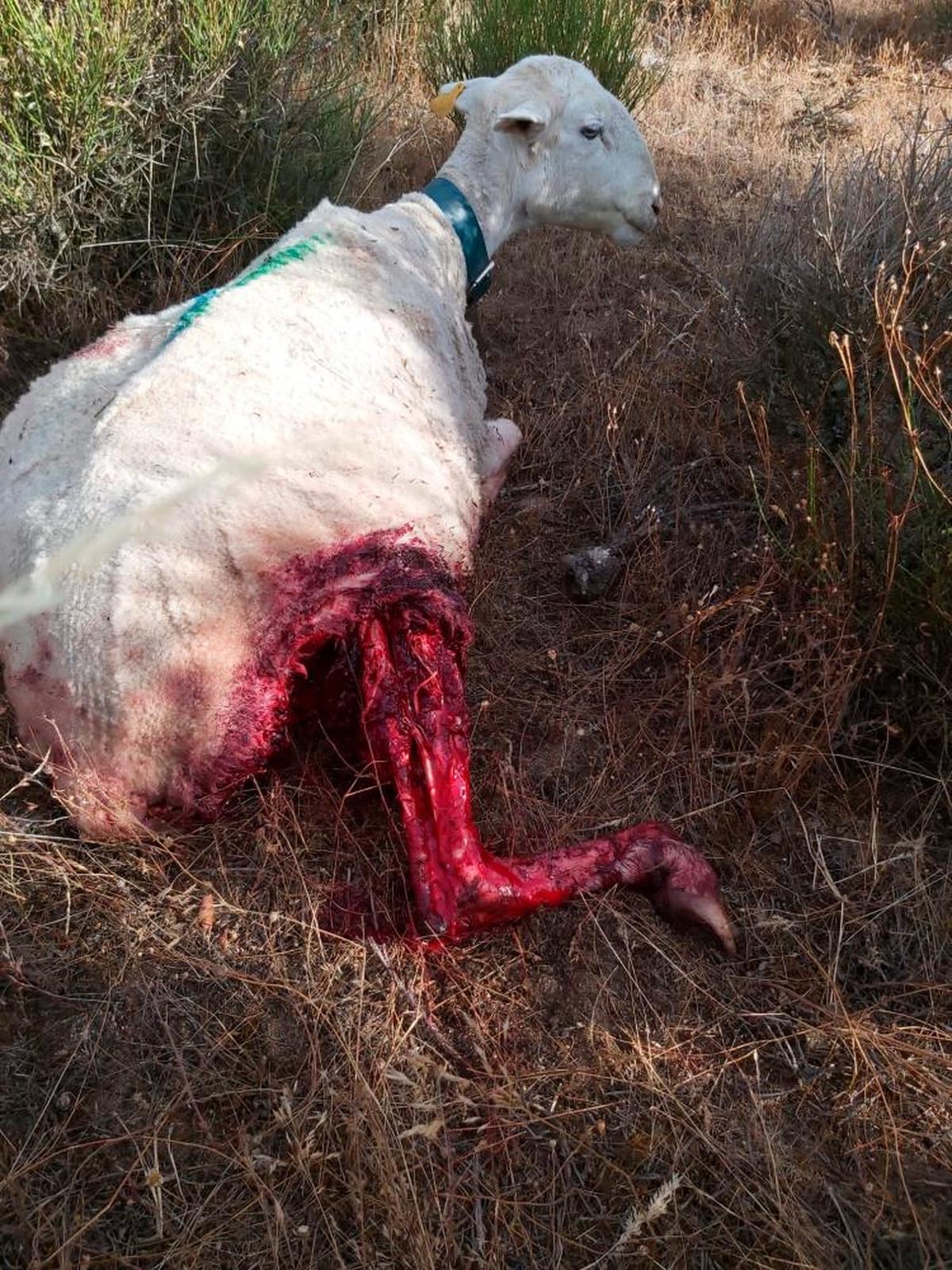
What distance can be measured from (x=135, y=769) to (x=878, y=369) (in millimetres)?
2377

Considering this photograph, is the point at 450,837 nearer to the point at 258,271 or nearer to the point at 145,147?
the point at 258,271

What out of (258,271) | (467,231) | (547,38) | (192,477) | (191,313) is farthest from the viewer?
(547,38)

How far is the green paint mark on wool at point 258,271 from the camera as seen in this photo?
7.80 feet

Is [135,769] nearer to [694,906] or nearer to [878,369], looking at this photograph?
[694,906]

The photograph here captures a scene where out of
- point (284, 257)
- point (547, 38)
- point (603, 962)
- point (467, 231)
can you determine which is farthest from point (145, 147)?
point (603, 962)

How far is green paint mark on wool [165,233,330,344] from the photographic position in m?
2.38

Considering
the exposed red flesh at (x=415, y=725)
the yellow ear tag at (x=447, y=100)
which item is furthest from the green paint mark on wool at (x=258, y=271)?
the yellow ear tag at (x=447, y=100)

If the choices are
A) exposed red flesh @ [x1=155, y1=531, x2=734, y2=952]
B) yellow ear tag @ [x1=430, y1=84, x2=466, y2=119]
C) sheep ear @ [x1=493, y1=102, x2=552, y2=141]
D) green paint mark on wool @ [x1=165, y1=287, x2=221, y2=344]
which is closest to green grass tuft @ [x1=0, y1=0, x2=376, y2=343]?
yellow ear tag @ [x1=430, y1=84, x2=466, y2=119]

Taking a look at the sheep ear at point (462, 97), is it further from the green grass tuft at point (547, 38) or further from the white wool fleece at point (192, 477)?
the green grass tuft at point (547, 38)

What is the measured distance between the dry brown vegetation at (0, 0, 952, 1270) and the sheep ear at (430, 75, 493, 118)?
1.25 meters

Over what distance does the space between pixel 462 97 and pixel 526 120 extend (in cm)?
40

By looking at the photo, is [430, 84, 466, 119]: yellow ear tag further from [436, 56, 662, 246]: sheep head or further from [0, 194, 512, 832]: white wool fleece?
[0, 194, 512, 832]: white wool fleece

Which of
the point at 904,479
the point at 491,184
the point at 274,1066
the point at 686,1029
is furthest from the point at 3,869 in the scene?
the point at 491,184

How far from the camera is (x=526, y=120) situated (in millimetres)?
3295
